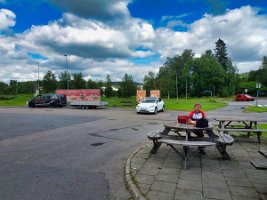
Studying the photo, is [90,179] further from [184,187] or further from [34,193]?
[184,187]

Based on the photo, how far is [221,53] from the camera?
85.8 m

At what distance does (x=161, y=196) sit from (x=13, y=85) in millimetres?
95198

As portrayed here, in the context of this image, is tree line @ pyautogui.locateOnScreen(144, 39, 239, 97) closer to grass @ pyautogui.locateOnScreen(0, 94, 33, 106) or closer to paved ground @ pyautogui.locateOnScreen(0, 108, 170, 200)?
grass @ pyautogui.locateOnScreen(0, 94, 33, 106)

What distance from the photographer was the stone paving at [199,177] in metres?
3.60

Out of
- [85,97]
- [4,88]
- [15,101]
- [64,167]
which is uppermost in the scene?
[4,88]

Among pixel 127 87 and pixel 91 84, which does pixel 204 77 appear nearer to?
pixel 127 87

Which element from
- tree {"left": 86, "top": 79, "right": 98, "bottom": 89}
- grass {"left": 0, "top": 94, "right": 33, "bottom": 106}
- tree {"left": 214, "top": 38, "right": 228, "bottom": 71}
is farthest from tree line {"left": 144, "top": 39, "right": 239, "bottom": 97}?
grass {"left": 0, "top": 94, "right": 33, "bottom": 106}

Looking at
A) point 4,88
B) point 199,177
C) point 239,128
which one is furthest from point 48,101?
point 4,88

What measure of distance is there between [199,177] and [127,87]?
44927 millimetres

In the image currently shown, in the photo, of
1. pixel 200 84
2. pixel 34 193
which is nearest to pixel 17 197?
pixel 34 193

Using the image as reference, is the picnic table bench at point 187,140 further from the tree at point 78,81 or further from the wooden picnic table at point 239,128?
the tree at point 78,81

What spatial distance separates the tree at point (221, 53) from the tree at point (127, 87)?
4944cm

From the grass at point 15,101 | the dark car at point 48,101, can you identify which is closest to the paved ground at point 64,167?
the dark car at point 48,101

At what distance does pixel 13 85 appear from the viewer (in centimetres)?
8544
